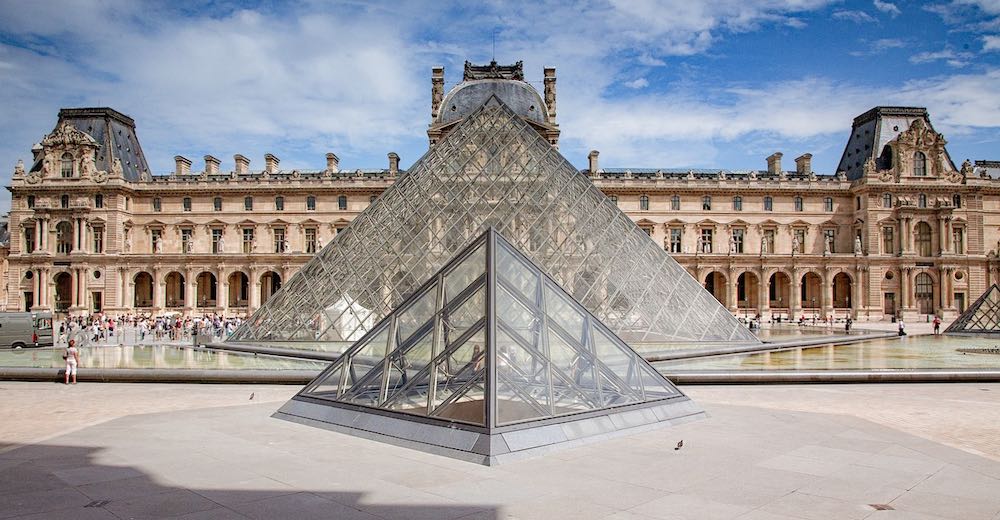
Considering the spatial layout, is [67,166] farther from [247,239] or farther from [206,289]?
[247,239]

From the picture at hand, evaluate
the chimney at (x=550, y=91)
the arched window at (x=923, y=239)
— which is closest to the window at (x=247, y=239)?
the chimney at (x=550, y=91)

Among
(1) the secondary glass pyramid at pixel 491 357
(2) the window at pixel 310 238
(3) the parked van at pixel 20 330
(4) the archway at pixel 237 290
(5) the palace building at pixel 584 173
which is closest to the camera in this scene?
(1) the secondary glass pyramid at pixel 491 357

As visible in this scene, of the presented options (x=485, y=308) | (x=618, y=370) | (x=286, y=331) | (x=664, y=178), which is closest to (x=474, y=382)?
(x=485, y=308)

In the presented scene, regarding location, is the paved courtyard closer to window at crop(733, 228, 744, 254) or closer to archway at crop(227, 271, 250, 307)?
window at crop(733, 228, 744, 254)

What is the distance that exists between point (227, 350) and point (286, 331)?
5.28 feet

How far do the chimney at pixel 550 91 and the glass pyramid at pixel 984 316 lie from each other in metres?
28.3

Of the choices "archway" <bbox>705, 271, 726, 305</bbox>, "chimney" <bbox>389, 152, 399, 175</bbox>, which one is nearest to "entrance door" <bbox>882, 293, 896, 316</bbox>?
"archway" <bbox>705, 271, 726, 305</bbox>

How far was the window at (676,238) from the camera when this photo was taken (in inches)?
1892

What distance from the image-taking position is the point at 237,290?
48.9 meters

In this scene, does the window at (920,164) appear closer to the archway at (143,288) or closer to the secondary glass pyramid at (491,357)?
the secondary glass pyramid at (491,357)

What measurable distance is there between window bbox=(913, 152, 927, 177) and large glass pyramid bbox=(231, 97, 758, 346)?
34072mm

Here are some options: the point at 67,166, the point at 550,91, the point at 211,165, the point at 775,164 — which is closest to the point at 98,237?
the point at 67,166

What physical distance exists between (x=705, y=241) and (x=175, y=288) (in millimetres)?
35780

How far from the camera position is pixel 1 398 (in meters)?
10.9
